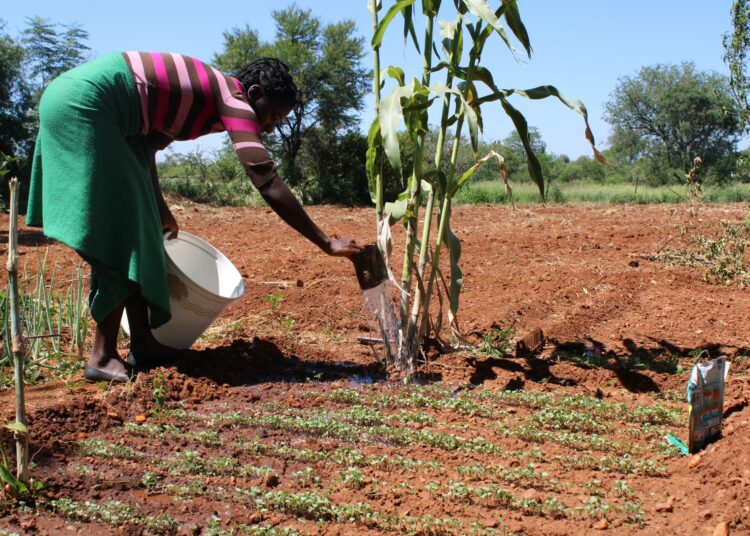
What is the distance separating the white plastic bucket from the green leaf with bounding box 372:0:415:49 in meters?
1.21

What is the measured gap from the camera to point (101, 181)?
287 centimetres

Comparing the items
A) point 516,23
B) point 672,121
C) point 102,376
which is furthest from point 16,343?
point 672,121

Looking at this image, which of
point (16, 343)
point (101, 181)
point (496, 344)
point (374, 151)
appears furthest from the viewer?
point (496, 344)

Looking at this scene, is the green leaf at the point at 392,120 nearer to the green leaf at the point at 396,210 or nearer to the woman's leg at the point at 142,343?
the green leaf at the point at 396,210

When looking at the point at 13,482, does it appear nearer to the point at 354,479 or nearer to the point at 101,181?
the point at 354,479

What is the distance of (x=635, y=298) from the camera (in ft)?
16.3

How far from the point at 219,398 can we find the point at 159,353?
0.40m

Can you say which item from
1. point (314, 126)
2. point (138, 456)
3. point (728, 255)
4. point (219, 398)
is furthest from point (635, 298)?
point (314, 126)

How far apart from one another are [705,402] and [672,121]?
31.9 m

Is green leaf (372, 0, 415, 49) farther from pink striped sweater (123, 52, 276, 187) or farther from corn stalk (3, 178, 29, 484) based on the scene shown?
corn stalk (3, 178, 29, 484)

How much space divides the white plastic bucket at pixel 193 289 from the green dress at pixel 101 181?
175mm

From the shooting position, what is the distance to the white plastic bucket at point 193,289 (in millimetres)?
3184

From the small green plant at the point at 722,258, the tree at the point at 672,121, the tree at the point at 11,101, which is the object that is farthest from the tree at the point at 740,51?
the tree at the point at 672,121

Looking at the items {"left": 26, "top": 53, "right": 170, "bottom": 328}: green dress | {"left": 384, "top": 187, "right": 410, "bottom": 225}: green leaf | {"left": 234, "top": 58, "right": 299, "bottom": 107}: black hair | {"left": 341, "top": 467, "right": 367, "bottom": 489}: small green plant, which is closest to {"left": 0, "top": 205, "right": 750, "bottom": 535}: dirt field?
{"left": 341, "top": 467, "right": 367, "bottom": 489}: small green plant
